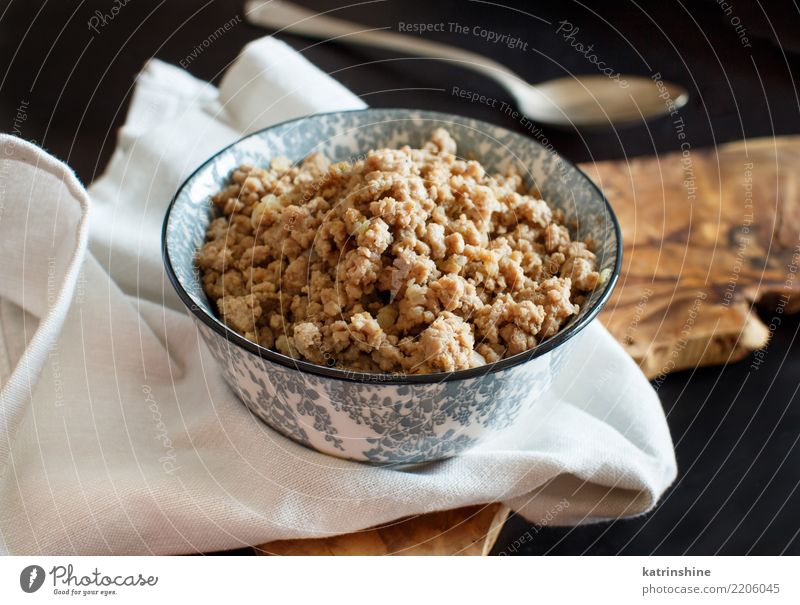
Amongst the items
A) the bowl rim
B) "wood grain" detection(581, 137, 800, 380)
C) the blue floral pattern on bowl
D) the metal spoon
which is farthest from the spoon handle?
the bowl rim

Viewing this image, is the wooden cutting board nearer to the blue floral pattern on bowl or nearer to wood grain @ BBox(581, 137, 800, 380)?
wood grain @ BBox(581, 137, 800, 380)

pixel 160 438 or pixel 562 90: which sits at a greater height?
pixel 562 90

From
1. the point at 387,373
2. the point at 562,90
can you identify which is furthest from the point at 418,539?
the point at 562,90

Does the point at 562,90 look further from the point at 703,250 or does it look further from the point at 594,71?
the point at 703,250

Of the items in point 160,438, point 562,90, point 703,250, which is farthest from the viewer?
point 562,90

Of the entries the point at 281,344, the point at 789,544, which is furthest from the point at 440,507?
the point at 789,544

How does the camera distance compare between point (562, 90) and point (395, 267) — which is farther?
point (562, 90)
